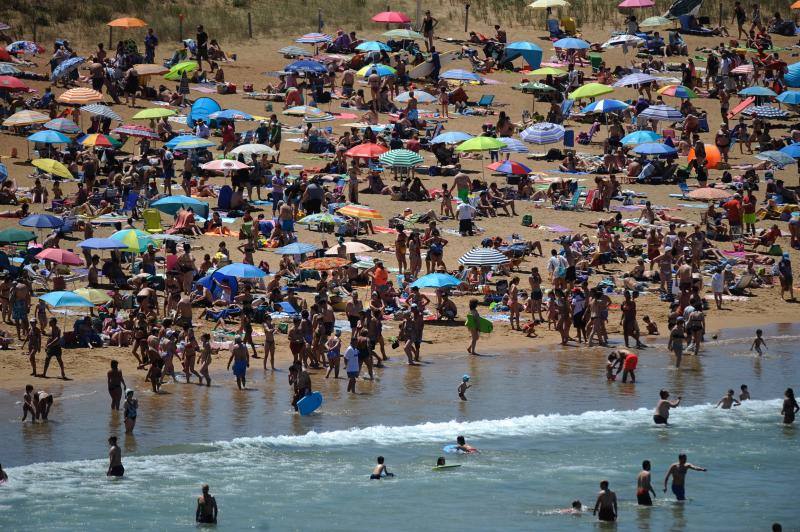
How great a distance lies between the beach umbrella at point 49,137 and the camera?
111 feet

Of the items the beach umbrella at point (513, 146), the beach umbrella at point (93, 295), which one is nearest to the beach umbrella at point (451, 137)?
the beach umbrella at point (513, 146)

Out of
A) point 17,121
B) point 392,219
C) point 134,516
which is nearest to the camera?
point 134,516

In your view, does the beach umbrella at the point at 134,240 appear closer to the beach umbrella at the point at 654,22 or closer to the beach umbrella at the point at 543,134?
the beach umbrella at the point at 543,134

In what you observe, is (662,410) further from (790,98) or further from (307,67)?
(790,98)

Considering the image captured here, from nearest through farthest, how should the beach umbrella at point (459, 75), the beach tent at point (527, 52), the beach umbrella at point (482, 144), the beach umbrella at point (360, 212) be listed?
the beach umbrella at point (360, 212), the beach umbrella at point (482, 144), the beach umbrella at point (459, 75), the beach tent at point (527, 52)

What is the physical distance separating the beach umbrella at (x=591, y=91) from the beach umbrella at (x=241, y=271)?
16.5 m

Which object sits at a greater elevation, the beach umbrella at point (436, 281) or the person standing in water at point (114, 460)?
the beach umbrella at point (436, 281)

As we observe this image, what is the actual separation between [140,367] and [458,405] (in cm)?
546

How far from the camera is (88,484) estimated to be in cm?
1922

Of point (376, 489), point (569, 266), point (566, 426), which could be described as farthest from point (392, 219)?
point (376, 489)

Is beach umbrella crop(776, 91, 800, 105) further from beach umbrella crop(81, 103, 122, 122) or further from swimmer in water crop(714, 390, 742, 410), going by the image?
swimmer in water crop(714, 390, 742, 410)

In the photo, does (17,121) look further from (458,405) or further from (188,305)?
(458,405)

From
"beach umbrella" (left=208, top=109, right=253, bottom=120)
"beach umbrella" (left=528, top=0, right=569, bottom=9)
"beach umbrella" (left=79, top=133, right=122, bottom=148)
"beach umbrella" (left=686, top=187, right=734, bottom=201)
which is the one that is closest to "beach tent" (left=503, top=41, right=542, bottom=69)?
"beach umbrella" (left=528, top=0, right=569, bottom=9)

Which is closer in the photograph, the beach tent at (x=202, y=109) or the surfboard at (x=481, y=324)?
the surfboard at (x=481, y=324)
